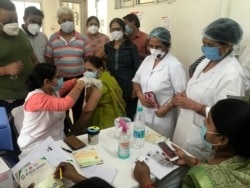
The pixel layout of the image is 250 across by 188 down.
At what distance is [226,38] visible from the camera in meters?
1.37

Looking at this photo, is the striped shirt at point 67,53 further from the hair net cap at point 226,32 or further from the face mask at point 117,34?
the hair net cap at point 226,32

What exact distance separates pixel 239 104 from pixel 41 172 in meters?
0.95

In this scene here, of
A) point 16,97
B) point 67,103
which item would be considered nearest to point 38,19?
point 16,97

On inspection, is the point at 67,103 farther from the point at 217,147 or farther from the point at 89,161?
the point at 217,147

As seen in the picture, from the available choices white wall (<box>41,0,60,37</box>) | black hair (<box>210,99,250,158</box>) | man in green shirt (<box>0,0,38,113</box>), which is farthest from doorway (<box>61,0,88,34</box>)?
black hair (<box>210,99,250,158</box>)

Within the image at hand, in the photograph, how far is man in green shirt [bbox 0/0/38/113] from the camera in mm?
1734

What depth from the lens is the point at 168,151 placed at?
1.27 m

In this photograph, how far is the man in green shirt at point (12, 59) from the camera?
1734mm

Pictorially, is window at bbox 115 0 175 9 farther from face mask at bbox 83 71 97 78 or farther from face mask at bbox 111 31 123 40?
face mask at bbox 83 71 97 78

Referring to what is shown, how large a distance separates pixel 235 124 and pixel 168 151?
50cm

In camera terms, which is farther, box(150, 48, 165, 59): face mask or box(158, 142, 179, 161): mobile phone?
box(150, 48, 165, 59): face mask

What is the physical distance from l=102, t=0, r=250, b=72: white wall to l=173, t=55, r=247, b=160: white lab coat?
0.59 metres

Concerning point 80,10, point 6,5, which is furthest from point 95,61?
point 80,10

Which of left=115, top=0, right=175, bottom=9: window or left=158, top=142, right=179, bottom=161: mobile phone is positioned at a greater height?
left=115, top=0, right=175, bottom=9: window
